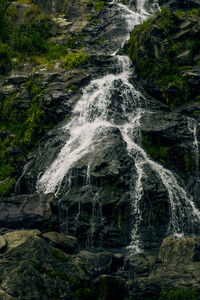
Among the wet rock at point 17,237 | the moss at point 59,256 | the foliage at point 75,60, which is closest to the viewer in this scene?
the moss at point 59,256

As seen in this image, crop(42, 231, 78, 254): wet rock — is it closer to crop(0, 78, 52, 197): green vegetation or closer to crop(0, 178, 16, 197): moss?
crop(0, 178, 16, 197): moss

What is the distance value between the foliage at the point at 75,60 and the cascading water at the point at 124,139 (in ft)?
9.98

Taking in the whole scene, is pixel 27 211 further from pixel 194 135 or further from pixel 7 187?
pixel 194 135

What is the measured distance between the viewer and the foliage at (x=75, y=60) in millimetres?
28234

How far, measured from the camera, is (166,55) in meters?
23.3

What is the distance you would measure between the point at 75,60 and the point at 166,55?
857 centimetres

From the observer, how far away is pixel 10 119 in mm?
25422

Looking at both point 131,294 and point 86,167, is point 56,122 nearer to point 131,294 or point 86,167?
point 86,167

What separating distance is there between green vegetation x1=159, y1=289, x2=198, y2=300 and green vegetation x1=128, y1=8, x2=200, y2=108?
15.0 meters

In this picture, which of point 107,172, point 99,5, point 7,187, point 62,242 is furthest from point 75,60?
point 62,242

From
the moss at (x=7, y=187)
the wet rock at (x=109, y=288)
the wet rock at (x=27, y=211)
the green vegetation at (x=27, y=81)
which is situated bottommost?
the wet rock at (x=109, y=288)

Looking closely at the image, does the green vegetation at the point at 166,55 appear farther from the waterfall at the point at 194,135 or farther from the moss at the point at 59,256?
the moss at the point at 59,256

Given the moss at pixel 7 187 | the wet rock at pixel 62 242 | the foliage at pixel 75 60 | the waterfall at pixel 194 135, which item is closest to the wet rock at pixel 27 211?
the wet rock at pixel 62 242

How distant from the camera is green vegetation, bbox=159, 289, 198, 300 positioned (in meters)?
8.17
